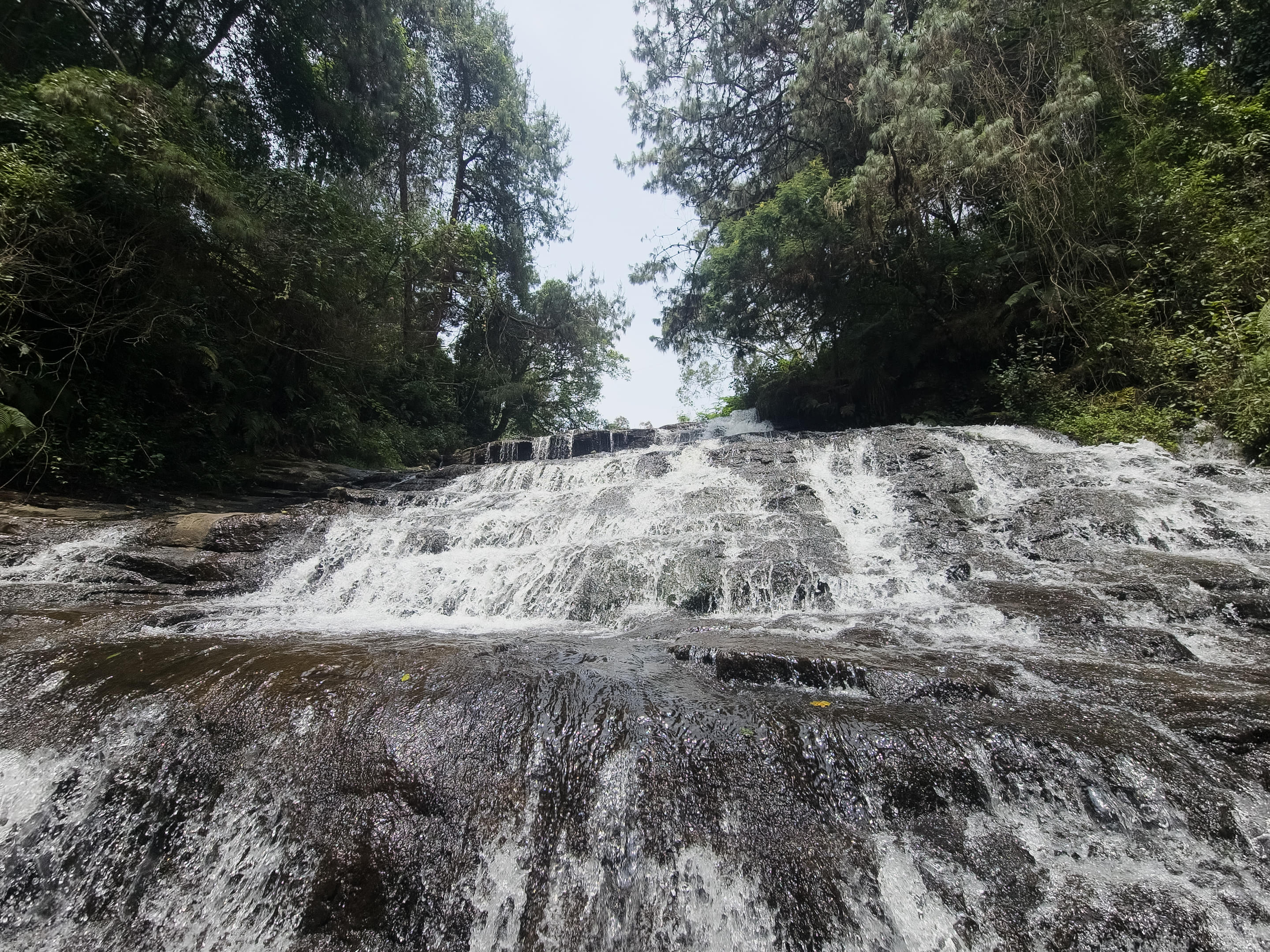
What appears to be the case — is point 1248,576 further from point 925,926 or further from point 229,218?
point 229,218

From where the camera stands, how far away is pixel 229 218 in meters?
7.34

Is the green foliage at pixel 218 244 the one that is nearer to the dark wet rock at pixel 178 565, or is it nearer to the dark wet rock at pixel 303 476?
the dark wet rock at pixel 303 476

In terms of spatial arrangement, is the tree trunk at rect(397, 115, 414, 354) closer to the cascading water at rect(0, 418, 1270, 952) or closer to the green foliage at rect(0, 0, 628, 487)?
the green foliage at rect(0, 0, 628, 487)

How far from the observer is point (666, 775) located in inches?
92.4

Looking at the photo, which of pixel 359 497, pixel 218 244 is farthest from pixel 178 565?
pixel 218 244

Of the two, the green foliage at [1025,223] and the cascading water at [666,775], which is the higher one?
the green foliage at [1025,223]

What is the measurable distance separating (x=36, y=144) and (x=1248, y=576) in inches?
488

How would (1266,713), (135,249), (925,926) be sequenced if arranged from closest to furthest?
1. (925,926)
2. (1266,713)
3. (135,249)

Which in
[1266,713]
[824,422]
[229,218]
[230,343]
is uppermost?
[229,218]

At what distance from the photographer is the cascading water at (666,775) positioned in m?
1.96

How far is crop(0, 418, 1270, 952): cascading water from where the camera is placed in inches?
77.2

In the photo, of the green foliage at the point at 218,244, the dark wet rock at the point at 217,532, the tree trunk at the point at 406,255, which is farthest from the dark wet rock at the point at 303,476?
the tree trunk at the point at 406,255

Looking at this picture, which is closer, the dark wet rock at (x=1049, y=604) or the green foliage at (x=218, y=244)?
the dark wet rock at (x=1049, y=604)

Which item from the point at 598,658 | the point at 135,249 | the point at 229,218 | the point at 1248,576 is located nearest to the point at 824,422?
the point at 1248,576
